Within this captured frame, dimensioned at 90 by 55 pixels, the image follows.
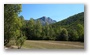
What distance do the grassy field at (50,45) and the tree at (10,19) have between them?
0.36m

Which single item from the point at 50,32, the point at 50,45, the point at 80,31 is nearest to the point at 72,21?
the point at 80,31

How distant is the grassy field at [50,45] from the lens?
10211 mm

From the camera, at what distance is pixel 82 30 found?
10180mm

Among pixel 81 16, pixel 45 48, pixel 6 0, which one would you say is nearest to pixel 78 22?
pixel 81 16

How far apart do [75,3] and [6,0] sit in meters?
1.38

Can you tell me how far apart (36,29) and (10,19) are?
56 centimetres

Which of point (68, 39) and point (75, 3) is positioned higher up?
point (75, 3)

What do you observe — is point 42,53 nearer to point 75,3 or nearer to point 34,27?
point 34,27

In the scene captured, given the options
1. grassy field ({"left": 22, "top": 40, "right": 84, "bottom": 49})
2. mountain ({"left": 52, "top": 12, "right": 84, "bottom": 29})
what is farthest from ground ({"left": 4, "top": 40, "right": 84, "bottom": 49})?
mountain ({"left": 52, "top": 12, "right": 84, "bottom": 29})

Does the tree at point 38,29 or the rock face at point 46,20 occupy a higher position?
the rock face at point 46,20

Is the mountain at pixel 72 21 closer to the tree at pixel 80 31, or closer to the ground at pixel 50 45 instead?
the tree at pixel 80 31

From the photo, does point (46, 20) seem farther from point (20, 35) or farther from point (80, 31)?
point (80, 31)

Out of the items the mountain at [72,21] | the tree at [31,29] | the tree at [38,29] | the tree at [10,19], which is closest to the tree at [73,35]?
the mountain at [72,21]

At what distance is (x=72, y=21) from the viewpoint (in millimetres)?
10273
